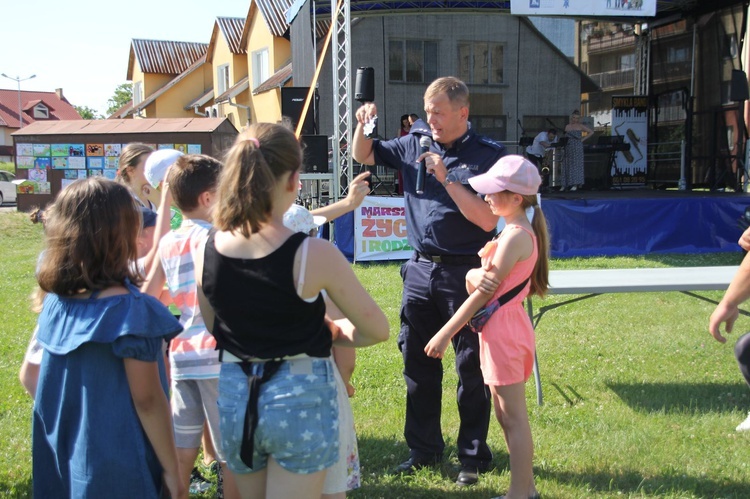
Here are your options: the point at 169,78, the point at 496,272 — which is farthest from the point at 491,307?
the point at 169,78

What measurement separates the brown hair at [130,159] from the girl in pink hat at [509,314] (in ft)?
5.26

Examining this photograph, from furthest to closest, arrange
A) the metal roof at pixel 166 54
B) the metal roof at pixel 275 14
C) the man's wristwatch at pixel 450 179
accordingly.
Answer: the metal roof at pixel 166 54, the metal roof at pixel 275 14, the man's wristwatch at pixel 450 179

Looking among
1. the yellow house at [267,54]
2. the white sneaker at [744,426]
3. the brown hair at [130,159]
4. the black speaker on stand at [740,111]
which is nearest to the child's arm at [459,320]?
the brown hair at [130,159]

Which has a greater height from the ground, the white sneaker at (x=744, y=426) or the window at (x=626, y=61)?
the window at (x=626, y=61)

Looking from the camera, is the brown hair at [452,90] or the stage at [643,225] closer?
the brown hair at [452,90]

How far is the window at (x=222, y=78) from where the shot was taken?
26.5 metres

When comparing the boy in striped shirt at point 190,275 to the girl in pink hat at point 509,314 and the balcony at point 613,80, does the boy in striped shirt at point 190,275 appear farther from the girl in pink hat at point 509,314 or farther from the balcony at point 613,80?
the balcony at point 613,80

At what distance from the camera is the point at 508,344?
113 inches

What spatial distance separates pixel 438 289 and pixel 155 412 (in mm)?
1671

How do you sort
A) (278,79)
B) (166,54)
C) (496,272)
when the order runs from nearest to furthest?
1. (496,272)
2. (278,79)
3. (166,54)

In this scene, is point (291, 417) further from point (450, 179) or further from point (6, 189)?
point (6, 189)

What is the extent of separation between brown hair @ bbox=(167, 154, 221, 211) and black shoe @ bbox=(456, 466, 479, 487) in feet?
5.94

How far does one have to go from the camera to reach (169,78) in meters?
32.6

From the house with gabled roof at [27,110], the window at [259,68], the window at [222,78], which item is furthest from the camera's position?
the house with gabled roof at [27,110]
